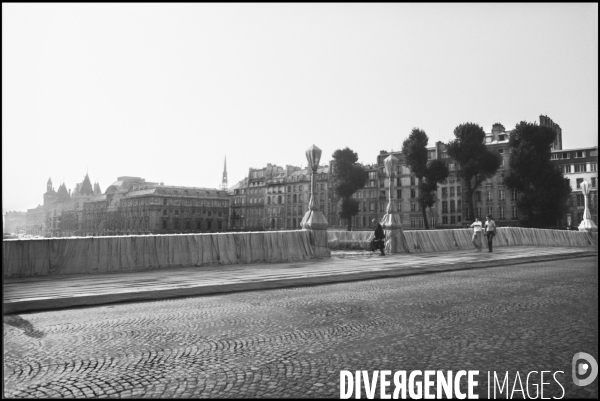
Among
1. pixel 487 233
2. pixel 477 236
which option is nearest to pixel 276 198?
pixel 477 236

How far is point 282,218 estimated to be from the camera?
113250 mm

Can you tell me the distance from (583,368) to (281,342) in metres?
2.97

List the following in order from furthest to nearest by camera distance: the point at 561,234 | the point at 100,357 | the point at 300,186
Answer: the point at 300,186, the point at 561,234, the point at 100,357

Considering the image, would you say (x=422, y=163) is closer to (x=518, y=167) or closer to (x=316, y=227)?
(x=518, y=167)

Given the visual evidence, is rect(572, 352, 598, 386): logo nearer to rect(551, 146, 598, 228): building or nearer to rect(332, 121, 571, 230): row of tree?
rect(332, 121, 571, 230): row of tree

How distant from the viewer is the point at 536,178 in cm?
5453

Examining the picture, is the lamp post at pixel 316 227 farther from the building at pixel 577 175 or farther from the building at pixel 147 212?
the building at pixel 577 175

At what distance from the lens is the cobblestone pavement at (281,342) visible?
3709mm

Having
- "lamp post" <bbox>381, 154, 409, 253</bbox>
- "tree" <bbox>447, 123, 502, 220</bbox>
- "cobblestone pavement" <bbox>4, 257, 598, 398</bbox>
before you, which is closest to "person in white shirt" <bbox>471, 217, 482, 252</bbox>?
"lamp post" <bbox>381, 154, 409, 253</bbox>

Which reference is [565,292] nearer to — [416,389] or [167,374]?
[416,389]

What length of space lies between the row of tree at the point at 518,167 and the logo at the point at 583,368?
5531 cm

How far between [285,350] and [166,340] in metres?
1.49

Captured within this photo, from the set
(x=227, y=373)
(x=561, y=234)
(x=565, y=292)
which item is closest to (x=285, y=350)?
(x=227, y=373)

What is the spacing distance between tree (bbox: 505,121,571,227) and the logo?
55.3 m
